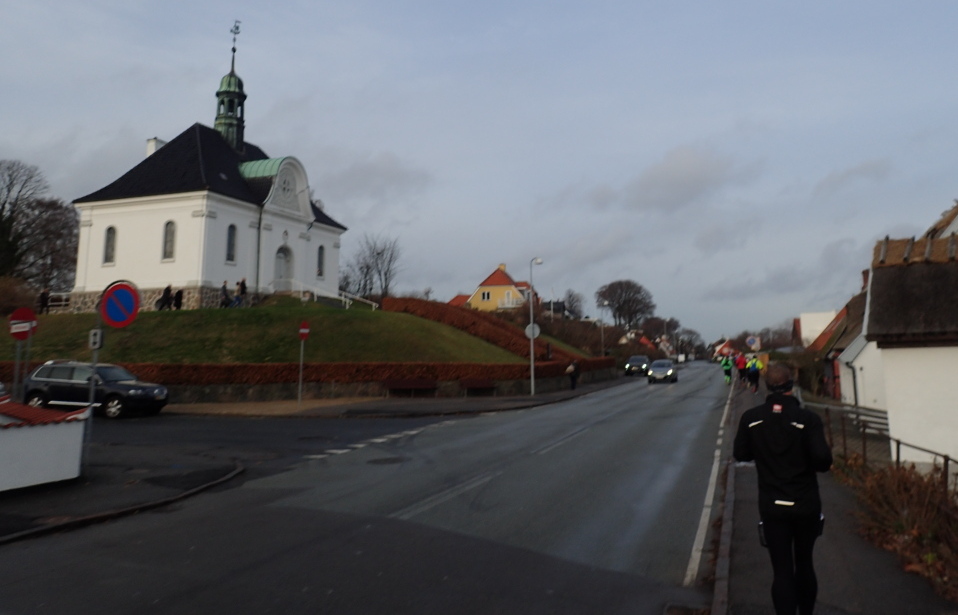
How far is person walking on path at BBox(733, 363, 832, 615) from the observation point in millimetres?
5082

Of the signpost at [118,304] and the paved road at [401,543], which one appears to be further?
the signpost at [118,304]

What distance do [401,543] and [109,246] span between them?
4757 cm

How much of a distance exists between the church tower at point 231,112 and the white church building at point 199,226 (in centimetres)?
50

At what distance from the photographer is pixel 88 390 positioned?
22594 mm

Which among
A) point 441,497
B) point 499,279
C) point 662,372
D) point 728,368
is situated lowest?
point 441,497

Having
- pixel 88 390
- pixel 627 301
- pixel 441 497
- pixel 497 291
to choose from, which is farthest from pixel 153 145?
pixel 627 301

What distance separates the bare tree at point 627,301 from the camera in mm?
123938

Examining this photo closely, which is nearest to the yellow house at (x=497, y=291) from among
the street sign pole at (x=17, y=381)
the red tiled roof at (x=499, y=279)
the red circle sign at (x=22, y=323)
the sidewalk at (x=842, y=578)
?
the red tiled roof at (x=499, y=279)

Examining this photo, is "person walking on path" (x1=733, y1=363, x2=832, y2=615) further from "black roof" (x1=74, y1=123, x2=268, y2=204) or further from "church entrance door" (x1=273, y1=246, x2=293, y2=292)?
"church entrance door" (x1=273, y1=246, x2=293, y2=292)

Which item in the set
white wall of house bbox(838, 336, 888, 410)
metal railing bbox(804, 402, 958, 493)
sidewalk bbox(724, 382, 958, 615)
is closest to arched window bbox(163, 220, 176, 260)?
white wall of house bbox(838, 336, 888, 410)

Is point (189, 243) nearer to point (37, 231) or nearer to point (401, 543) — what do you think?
point (37, 231)

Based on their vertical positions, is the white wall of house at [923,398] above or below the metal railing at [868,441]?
above

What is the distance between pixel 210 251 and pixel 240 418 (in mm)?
25424

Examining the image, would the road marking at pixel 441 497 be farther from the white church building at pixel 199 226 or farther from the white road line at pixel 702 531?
the white church building at pixel 199 226
